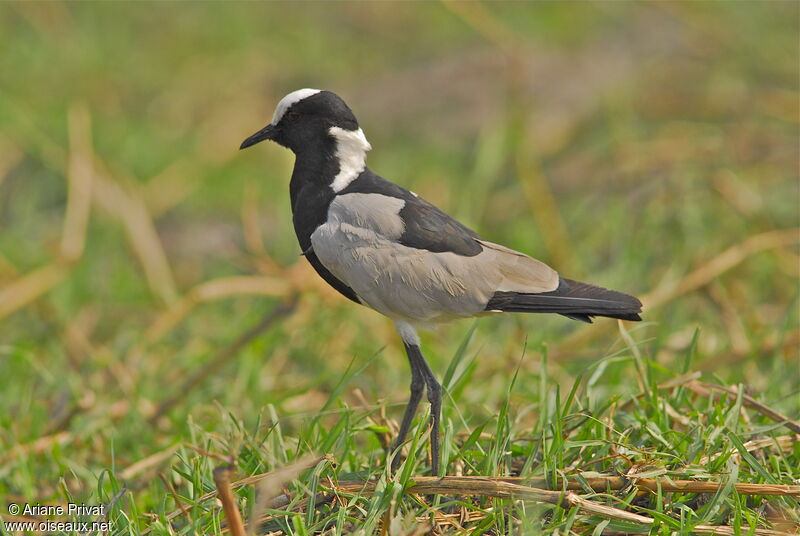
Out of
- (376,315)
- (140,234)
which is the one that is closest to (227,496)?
(376,315)

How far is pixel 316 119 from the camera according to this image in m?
2.85

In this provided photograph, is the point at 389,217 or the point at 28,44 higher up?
the point at 28,44

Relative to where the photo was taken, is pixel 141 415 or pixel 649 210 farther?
pixel 649 210

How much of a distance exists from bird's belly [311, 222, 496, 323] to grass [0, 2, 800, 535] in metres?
0.25

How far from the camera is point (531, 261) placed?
2789 millimetres

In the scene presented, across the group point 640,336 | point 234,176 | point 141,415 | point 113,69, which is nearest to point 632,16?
point 234,176

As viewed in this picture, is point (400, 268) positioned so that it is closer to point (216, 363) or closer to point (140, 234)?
point (216, 363)

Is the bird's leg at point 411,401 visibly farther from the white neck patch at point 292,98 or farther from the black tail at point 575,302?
the white neck patch at point 292,98

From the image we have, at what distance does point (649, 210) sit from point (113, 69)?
593 cm

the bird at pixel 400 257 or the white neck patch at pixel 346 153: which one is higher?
the white neck patch at pixel 346 153

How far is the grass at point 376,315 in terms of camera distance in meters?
2.60

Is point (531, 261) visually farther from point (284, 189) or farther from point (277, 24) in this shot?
point (277, 24)

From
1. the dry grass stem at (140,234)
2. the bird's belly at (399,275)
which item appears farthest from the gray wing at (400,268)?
the dry grass stem at (140,234)

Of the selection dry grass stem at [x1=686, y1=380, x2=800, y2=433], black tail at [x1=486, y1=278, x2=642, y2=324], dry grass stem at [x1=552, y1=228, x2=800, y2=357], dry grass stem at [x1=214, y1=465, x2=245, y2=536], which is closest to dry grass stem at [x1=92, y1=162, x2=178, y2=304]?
dry grass stem at [x1=552, y1=228, x2=800, y2=357]
